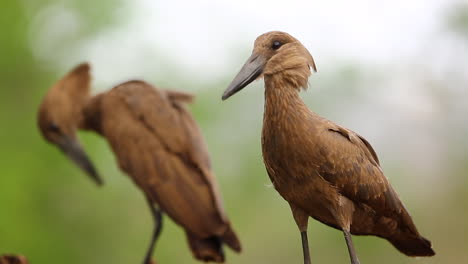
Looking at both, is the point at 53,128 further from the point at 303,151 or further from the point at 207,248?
the point at 303,151

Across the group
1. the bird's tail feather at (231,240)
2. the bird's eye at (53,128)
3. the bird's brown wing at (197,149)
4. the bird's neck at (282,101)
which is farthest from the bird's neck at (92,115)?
the bird's neck at (282,101)

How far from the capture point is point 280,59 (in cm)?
293

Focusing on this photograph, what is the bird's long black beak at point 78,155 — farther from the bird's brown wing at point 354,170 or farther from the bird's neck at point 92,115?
the bird's brown wing at point 354,170

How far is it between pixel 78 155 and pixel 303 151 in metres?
3.97

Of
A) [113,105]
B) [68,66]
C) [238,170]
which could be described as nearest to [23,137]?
[68,66]

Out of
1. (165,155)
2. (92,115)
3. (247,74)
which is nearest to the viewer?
(247,74)

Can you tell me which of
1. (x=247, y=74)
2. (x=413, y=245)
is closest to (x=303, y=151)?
(x=247, y=74)

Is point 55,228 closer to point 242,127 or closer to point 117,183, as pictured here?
point 117,183

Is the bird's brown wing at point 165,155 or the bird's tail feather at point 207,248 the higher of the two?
the bird's brown wing at point 165,155

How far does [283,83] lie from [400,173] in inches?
290

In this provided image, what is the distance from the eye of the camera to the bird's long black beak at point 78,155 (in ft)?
21.2

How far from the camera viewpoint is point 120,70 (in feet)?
39.3

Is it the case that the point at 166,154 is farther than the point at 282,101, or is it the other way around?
the point at 166,154

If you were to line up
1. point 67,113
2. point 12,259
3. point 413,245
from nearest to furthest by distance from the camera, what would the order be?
1. point 413,245
2. point 12,259
3. point 67,113
